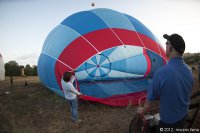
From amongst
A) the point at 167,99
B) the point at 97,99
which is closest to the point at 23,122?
the point at 97,99

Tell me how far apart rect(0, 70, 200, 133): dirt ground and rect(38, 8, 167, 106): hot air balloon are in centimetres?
33

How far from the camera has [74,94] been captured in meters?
5.68

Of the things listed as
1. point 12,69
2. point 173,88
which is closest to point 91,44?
point 173,88

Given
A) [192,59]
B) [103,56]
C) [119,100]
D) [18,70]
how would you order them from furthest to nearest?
[18,70] → [192,59] → [103,56] → [119,100]

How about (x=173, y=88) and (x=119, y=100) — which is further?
(x=119, y=100)

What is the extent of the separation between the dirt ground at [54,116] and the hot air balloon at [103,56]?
1.08ft

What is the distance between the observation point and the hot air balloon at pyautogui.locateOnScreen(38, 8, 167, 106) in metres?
6.95

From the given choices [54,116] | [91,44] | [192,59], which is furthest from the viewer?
[192,59]

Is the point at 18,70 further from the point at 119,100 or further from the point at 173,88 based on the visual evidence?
the point at 173,88

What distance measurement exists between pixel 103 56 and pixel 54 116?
210 centimetres

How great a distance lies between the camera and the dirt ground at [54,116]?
5273mm

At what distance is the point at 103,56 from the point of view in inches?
287

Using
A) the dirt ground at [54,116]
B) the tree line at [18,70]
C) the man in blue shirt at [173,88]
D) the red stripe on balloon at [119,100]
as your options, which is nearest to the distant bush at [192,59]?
the dirt ground at [54,116]

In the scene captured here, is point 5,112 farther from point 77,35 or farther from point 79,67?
point 77,35
